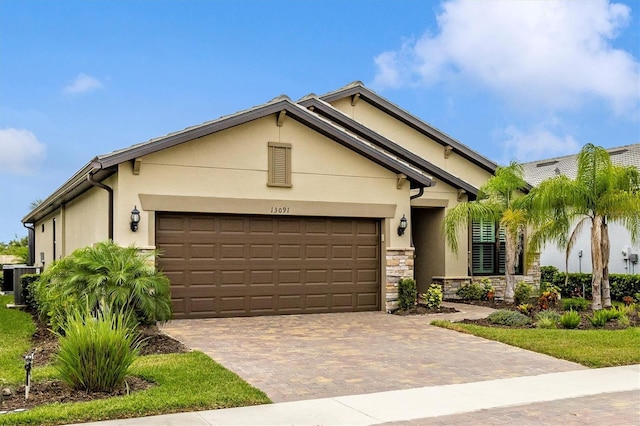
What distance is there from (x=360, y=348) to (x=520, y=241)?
10737mm

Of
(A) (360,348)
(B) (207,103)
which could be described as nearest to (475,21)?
(A) (360,348)

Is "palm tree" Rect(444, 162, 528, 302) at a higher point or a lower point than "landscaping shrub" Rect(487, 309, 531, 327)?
higher

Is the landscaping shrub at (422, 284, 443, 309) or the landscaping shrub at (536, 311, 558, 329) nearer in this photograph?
the landscaping shrub at (536, 311, 558, 329)

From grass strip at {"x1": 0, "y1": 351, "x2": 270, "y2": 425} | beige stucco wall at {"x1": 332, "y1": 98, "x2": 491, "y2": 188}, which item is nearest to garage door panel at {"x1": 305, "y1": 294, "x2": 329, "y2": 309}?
grass strip at {"x1": 0, "y1": 351, "x2": 270, "y2": 425}

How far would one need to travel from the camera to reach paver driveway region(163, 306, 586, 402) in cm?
866

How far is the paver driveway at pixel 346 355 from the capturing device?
8.66 m

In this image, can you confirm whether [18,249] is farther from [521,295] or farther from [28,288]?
[521,295]

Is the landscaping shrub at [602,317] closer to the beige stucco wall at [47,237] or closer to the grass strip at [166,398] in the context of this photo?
the grass strip at [166,398]

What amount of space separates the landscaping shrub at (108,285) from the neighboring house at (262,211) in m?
2.24

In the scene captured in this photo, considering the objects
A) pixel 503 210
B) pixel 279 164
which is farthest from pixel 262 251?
pixel 503 210

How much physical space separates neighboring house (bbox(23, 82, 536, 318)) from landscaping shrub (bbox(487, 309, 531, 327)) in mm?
2853

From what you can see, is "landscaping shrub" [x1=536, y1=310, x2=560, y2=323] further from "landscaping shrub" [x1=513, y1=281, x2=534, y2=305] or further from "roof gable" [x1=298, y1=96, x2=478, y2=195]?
"roof gable" [x1=298, y1=96, x2=478, y2=195]

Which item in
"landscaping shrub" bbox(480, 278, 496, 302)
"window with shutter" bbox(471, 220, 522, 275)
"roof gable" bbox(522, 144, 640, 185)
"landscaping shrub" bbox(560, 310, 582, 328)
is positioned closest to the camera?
"landscaping shrub" bbox(560, 310, 582, 328)

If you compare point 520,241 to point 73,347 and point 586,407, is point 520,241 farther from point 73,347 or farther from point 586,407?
point 73,347
